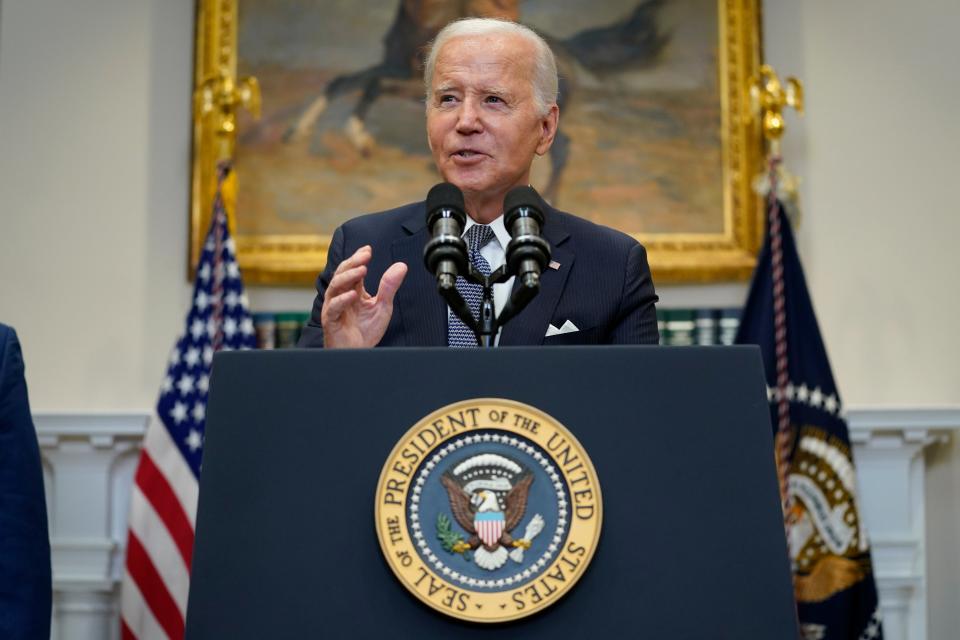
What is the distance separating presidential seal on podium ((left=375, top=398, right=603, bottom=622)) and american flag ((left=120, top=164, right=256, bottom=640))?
322 cm

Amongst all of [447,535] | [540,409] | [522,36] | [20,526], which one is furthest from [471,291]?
[20,526]

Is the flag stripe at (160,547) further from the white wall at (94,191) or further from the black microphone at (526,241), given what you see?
the black microphone at (526,241)

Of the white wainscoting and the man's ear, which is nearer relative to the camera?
the man's ear

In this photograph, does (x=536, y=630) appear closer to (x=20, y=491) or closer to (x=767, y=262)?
(x=20, y=491)

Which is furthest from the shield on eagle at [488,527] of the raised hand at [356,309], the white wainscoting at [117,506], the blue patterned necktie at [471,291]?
the white wainscoting at [117,506]

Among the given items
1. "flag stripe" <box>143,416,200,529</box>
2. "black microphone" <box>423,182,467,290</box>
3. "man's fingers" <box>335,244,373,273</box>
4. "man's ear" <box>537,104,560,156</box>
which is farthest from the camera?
"flag stripe" <box>143,416,200,529</box>

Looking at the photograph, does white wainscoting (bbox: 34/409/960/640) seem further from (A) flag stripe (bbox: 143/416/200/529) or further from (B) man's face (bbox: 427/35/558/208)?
(B) man's face (bbox: 427/35/558/208)

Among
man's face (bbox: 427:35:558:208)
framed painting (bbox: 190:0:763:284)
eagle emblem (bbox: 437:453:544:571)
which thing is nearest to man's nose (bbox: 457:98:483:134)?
man's face (bbox: 427:35:558:208)

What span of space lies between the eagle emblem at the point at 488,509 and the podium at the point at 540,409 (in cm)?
9

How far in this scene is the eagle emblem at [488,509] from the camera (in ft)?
5.02

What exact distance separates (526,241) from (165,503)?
11.0ft

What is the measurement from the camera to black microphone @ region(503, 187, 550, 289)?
1.75 m

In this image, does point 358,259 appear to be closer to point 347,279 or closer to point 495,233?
point 347,279

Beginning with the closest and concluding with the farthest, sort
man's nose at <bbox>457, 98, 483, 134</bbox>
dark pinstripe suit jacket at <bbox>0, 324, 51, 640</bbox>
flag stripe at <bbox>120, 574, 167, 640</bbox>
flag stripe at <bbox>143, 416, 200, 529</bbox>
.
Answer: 1. dark pinstripe suit jacket at <bbox>0, 324, 51, 640</bbox>
2. man's nose at <bbox>457, 98, 483, 134</bbox>
3. flag stripe at <bbox>120, 574, 167, 640</bbox>
4. flag stripe at <bbox>143, 416, 200, 529</bbox>
